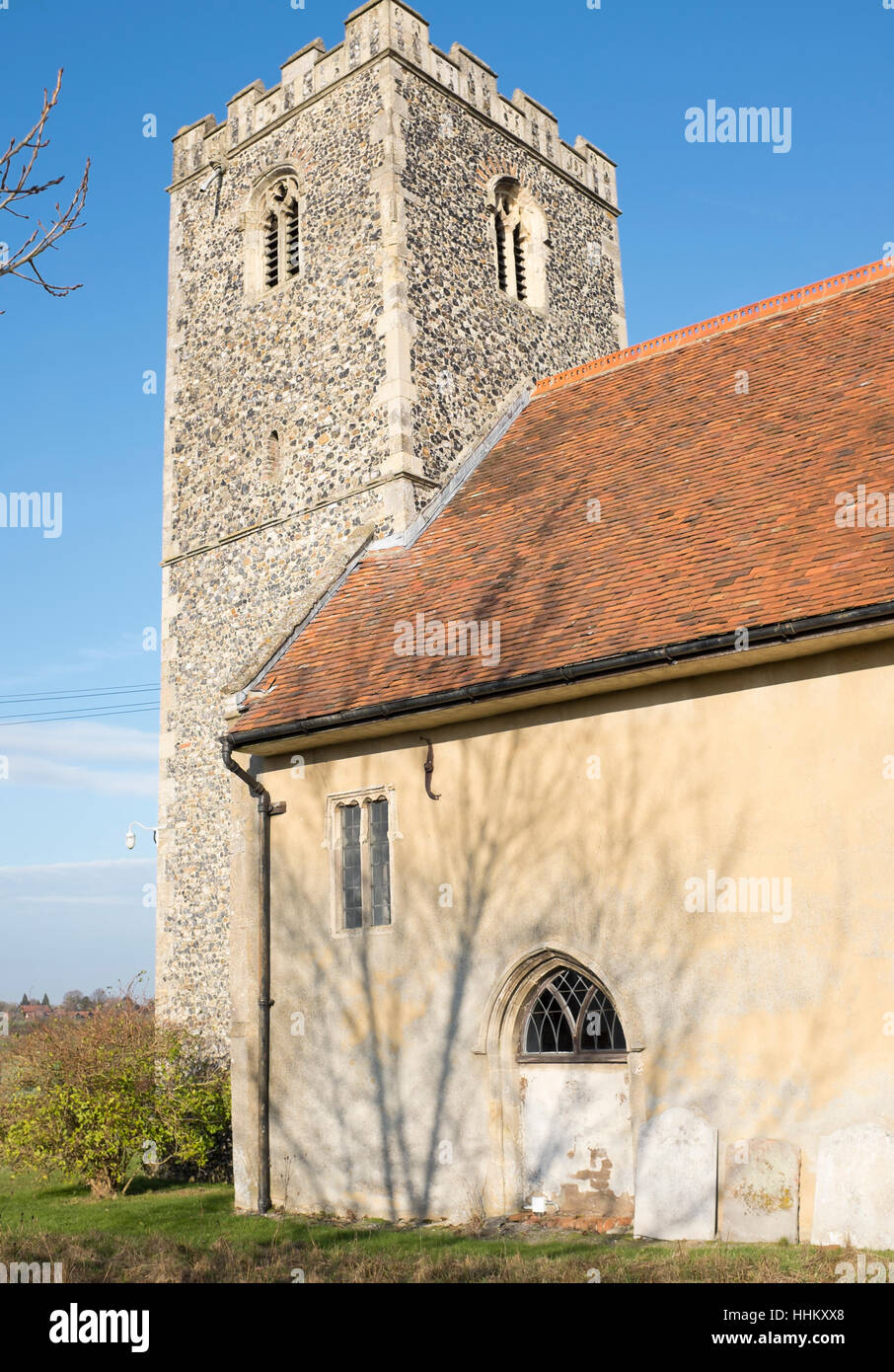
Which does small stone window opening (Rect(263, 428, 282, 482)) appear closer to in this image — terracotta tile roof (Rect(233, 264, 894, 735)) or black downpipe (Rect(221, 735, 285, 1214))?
terracotta tile roof (Rect(233, 264, 894, 735))

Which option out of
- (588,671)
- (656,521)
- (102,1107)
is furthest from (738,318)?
(102,1107)

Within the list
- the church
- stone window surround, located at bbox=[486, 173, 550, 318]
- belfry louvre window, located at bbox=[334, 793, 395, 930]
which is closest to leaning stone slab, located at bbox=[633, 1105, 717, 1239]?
the church

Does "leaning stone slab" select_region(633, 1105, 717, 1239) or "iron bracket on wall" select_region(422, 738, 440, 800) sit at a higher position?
"iron bracket on wall" select_region(422, 738, 440, 800)

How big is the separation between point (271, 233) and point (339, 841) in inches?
442

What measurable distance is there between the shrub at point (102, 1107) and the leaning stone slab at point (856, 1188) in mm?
8949

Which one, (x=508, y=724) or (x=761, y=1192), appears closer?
(x=761, y=1192)

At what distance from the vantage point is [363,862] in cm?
1191

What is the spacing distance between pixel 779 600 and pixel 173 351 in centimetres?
1367

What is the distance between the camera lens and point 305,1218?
1143 cm

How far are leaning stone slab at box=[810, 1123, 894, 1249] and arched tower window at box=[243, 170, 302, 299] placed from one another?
48.3ft

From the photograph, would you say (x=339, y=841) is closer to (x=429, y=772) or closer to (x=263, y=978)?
(x=429, y=772)

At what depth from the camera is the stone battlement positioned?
18.0m
